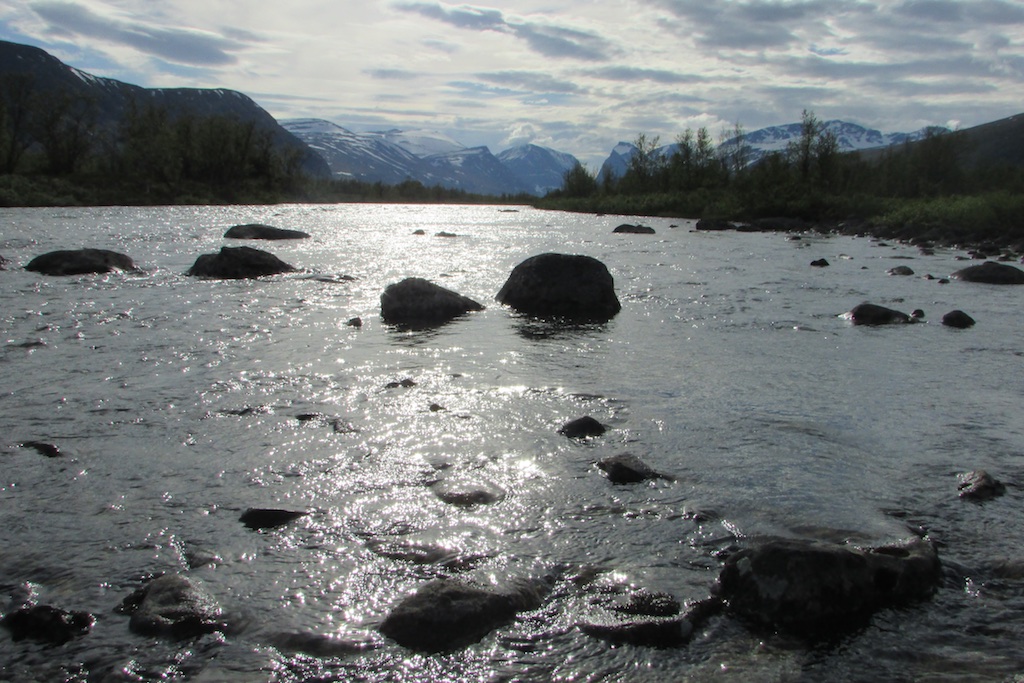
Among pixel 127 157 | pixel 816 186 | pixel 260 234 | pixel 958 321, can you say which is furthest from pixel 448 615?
pixel 127 157

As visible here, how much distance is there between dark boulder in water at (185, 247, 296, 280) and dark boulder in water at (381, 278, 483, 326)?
754cm

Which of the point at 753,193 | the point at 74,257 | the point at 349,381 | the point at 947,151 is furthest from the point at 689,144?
the point at 349,381

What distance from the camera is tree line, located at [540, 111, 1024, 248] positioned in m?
46.8

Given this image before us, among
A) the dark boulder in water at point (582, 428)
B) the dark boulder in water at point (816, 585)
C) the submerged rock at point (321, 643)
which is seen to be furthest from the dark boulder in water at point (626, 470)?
the submerged rock at point (321, 643)

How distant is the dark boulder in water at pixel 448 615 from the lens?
4219 mm

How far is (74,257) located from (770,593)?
2179cm

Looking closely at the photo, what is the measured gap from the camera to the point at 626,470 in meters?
6.51

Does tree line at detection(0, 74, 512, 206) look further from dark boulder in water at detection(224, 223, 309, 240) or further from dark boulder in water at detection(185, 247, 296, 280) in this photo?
dark boulder in water at detection(185, 247, 296, 280)

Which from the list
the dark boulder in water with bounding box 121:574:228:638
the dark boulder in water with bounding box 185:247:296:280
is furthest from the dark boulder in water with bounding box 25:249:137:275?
the dark boulder in water with bounding box 121:574:228:638

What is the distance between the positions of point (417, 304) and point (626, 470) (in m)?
9.41

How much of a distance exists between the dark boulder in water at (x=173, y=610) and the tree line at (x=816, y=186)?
137ft

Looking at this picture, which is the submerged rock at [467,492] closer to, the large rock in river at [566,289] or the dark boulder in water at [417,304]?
the dark boulder in water at [417,304]

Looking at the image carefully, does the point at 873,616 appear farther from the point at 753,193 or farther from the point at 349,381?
the point at 753,193

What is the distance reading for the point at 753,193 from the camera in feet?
222
